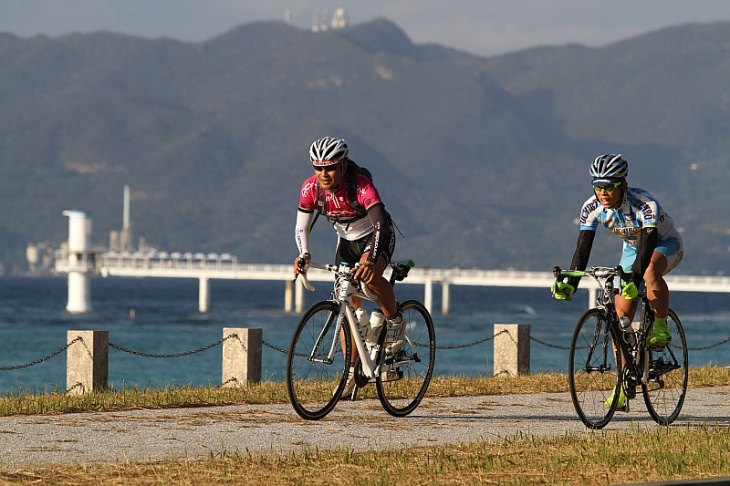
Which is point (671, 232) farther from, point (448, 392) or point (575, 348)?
point (448, 392)

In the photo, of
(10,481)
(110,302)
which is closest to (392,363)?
(10,481)

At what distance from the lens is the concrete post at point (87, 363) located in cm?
1366

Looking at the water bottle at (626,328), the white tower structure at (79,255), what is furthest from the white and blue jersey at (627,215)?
the white tower structure at (79,255)

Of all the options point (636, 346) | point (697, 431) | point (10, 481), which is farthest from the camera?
point (636, 346)

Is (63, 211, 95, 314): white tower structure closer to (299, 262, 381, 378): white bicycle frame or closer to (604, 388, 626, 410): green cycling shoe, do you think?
(299, 262, 381, 378): white bicycle frame

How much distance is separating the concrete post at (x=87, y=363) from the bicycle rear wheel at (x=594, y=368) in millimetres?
5497

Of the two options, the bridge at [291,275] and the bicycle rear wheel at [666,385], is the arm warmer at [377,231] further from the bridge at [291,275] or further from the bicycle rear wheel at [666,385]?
the bridge at [291,275]

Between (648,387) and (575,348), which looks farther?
(648,387)

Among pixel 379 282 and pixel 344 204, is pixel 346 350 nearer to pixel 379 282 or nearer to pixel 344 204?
pixel 379 282

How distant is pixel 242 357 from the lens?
14.7 meters

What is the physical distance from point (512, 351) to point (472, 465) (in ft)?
27.9

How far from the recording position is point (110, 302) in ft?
566

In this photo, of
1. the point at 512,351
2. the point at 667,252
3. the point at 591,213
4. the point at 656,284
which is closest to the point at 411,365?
the point at 591,213

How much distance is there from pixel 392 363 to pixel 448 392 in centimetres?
243
